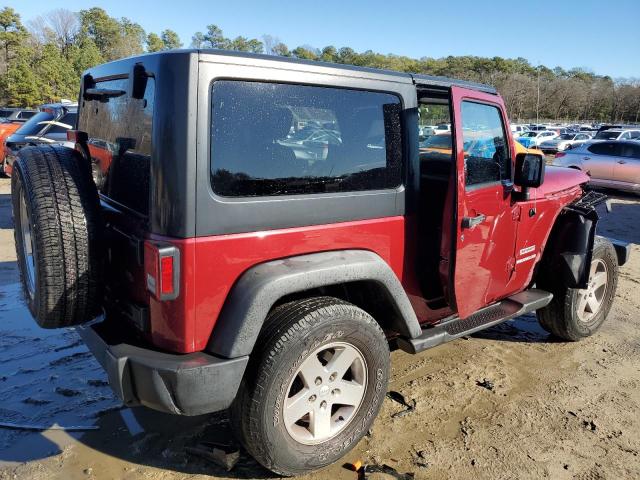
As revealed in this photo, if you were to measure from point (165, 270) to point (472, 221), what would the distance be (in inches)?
71.9

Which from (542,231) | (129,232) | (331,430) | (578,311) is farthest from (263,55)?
(578,311)

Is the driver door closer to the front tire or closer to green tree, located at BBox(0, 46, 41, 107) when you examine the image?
the front tire

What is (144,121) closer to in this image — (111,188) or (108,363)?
(111,188)

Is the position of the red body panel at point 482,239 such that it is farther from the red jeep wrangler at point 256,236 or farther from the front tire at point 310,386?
the front tire at point 310,386

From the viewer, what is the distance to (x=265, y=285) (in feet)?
7.30

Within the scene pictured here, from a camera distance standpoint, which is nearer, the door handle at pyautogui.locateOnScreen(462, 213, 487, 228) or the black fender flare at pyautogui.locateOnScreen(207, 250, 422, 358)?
the black fender flare at pyautogui.locateOnScreen(207, 250, 422, 358)

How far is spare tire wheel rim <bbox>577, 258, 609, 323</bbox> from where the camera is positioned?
4.23 meters

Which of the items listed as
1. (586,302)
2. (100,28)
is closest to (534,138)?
(586,302)

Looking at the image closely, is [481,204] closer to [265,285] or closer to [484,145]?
[484,145]

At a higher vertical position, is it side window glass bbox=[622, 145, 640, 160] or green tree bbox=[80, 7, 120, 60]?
green tree bbox=[80, 7, 120, 60]

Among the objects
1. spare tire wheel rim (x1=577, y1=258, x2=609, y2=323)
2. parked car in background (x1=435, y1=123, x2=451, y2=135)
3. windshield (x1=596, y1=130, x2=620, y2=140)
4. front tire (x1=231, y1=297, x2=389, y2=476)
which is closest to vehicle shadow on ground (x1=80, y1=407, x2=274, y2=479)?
front tire (x1=231, y1=297, x2=389, y2=476)

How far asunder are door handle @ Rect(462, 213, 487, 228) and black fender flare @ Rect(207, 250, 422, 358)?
73 cm

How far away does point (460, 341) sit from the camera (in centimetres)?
430

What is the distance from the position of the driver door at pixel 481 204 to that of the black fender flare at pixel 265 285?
0.78 m
